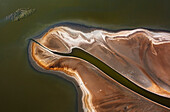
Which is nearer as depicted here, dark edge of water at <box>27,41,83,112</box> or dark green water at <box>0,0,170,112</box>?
dark edge of water at <box>27,41,83,112</box>

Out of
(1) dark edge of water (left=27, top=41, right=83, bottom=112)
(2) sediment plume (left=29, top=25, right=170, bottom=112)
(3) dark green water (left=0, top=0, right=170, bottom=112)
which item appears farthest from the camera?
(3) dark green water (left=0, top=0, right=170, bottom=112)

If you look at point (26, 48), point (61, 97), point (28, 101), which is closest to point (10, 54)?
point (26, 48)

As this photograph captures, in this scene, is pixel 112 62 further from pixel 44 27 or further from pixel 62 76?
pixel 44 27

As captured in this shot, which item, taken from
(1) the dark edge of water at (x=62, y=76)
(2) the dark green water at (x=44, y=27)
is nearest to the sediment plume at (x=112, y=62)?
(1) the dark edge of water at (x=62, y=76)

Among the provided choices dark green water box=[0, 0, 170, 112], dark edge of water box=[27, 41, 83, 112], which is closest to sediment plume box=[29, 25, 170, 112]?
dark edge of water box=[27, 41, 83, 112]

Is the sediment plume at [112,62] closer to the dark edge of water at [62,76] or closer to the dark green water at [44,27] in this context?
the dark edge of water at [62,76]

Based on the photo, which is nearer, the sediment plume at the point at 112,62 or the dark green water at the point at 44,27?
the sediment plume at the point at 112,62

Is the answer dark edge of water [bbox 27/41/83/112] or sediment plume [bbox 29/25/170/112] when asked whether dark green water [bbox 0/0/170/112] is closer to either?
dark edge of water [bbox 27/41/83/112]
